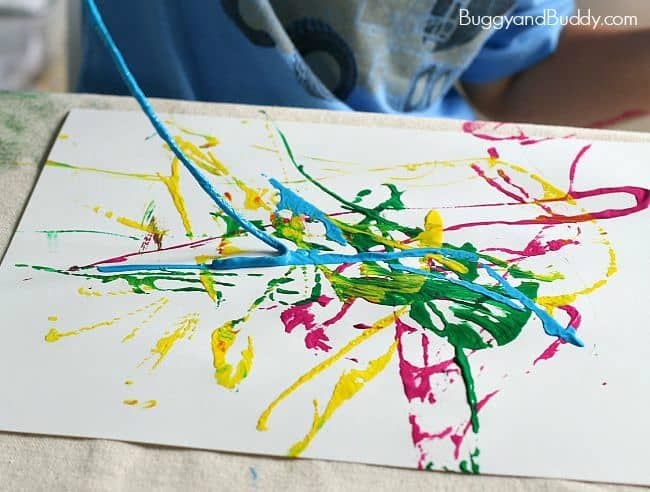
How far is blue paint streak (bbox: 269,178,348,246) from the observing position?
45 centimetres

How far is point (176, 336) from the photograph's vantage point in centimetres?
38

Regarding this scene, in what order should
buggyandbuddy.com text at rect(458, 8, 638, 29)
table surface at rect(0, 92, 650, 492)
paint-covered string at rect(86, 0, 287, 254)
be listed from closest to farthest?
table surface at rect(0, 92, 650, 492), paint-covered string at rect(86, 0, 287, 254), buggyandbuddy.com text at rect(458, 8, 638, 29)

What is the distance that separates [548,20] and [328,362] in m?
0.46

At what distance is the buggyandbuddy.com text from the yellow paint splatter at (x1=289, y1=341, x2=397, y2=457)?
36cm

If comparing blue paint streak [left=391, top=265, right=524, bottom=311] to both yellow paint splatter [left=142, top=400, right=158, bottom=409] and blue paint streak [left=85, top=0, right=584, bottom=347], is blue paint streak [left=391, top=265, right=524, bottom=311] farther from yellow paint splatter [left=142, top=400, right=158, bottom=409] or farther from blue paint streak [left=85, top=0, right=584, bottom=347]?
yellow paint splatter [left=142, top=400, right=158, bottom=409]

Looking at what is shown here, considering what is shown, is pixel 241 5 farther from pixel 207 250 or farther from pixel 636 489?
pixel 636 489

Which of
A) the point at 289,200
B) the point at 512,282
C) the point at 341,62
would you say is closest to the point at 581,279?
the point at 512,282

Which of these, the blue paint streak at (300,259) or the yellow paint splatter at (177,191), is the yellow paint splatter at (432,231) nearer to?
the blue paint streak at (300,259)

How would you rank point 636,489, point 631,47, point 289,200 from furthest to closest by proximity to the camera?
1. point 631,47
2. point 289,200
3. point 636,489

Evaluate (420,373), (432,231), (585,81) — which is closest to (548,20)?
(585,81)

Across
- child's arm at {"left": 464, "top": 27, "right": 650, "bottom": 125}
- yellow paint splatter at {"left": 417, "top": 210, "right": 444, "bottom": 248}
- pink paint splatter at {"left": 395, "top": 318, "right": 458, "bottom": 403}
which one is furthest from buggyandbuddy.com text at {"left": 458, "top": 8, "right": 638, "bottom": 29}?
pink paint splatter at {"left": 395, "top": 318, "right": 458, "bottom": 403}

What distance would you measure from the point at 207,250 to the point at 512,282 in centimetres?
17

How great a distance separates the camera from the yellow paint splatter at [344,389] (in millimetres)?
345

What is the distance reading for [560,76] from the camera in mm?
760
